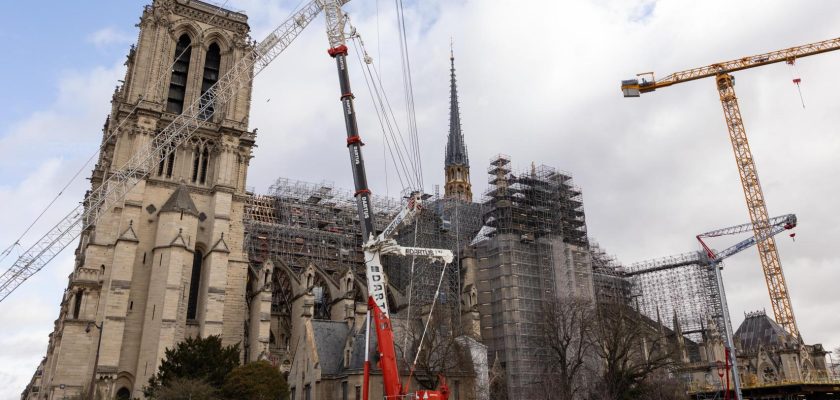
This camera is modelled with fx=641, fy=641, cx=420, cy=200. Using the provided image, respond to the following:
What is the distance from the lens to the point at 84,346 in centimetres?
3872

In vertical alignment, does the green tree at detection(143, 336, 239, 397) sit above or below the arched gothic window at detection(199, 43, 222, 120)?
below

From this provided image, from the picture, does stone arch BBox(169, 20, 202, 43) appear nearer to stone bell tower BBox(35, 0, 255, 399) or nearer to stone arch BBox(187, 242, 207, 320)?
stone bell tower BBox(35, 0, 255, 399)

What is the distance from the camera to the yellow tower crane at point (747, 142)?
67062mm

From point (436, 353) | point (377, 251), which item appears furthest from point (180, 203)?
point (377, 251)

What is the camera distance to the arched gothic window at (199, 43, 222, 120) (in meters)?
51.0

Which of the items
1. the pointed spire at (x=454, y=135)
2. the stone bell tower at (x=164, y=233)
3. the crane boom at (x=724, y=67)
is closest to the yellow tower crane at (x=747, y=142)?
the crane boom at (x=724, y=67)

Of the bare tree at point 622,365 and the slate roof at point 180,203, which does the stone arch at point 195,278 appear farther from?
the bare tree at point 622,365

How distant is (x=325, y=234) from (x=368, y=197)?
33.8 meters

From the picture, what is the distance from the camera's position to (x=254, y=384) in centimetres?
3369

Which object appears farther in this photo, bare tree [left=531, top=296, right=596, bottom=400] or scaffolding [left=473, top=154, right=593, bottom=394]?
scaffolding [left=473, top=154, right=593, bottom=394]

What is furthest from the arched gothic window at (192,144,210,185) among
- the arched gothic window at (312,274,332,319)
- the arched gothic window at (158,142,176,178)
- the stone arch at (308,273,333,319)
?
the arched gothic window at (312,274,332,319)

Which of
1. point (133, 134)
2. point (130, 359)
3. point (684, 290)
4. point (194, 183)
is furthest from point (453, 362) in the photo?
point (684, 290)

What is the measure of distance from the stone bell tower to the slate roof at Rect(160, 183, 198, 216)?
95mm

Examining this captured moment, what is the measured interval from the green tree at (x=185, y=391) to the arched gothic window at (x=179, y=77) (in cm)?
→ 2599
